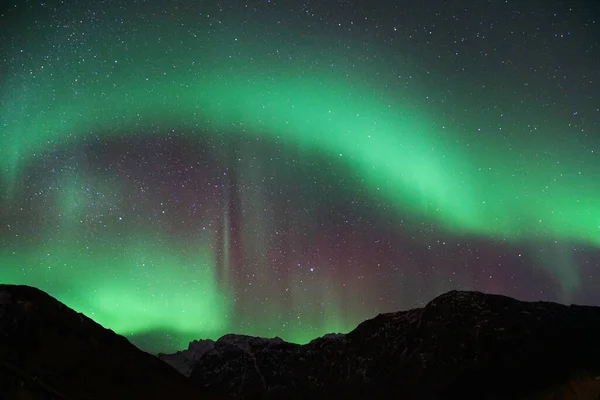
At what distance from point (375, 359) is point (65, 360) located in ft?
401

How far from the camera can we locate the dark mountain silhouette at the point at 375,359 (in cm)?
3216

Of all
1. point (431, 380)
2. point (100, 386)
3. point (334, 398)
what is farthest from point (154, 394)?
point (334, 398)

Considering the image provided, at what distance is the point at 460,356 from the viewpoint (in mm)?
110750

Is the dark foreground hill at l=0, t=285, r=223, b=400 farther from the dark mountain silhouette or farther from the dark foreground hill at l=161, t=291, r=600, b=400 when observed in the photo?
the dark foreground hill at l=161, t=291, r=600, b=400

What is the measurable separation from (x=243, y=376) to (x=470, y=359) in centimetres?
11725

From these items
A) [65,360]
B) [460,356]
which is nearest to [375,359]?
[460,356]

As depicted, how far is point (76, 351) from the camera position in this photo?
114ft

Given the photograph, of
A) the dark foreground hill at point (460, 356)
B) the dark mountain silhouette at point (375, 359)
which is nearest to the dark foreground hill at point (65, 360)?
the dark mountain silhouette at point (375, 359)

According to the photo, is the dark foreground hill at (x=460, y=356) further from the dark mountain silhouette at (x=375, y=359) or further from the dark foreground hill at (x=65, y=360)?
the dark foreground hill at (x=65, y=360)

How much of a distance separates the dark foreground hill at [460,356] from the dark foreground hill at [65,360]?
6630cm

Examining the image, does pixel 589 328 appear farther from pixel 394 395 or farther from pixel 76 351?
pixel 76 351

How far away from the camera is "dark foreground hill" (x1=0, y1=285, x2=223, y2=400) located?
27422 millimetres

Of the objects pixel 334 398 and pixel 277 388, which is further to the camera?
pixel 277 388

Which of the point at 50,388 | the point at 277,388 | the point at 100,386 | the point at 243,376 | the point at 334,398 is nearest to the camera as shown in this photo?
the point at 50,388
